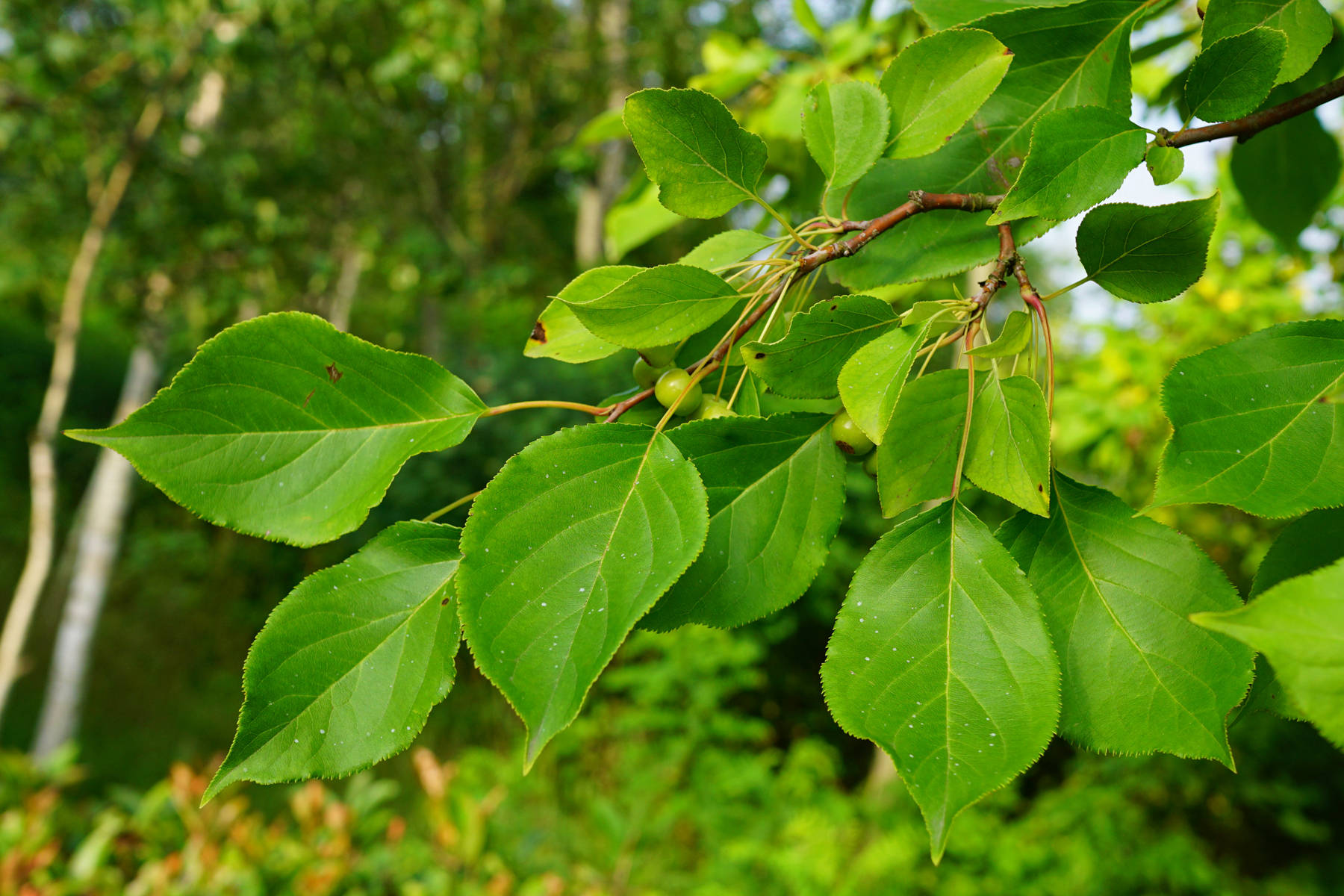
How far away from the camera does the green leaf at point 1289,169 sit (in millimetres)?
927

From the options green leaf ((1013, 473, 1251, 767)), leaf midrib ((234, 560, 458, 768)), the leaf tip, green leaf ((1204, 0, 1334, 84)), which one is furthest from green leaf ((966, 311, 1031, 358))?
the leaf tip

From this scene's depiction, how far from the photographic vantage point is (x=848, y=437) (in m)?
0.52

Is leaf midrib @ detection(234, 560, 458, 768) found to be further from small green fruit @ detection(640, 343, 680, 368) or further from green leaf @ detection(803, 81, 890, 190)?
green leaf @ detection(803, 81, 890, 190)

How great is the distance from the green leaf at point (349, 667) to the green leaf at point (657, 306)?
0.17 metres

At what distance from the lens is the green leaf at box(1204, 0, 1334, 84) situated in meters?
0.49

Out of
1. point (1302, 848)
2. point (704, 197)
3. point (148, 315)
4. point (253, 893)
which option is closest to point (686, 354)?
point (704, 197)

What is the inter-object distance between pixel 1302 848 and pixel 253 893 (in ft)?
17.4

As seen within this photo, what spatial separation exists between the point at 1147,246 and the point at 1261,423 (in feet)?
0.48

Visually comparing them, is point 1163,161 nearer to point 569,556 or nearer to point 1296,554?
point 1296,554

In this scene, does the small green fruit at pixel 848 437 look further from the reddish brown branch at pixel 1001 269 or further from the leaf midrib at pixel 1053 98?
the leaf midrib at pixel 1053 98

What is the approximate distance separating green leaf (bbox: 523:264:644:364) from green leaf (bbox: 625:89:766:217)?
2.5 inches

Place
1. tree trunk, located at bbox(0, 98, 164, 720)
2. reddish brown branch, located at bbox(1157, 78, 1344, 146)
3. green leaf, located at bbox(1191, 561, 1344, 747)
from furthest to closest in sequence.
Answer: tree trunk, located at bbox(0, 98, 164, 720) < reddish brown branch, located at bbox(1157, 78, 1344, 146) < green leaf, located at bbox(1191, 561, 1344, 747)

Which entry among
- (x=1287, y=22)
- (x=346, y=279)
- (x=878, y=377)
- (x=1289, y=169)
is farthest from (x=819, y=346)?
(x=346, y=279)

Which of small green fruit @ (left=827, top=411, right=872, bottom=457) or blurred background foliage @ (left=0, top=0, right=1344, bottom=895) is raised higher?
small green fruit @ (left=827, top=411, right=872, bottom=457)
